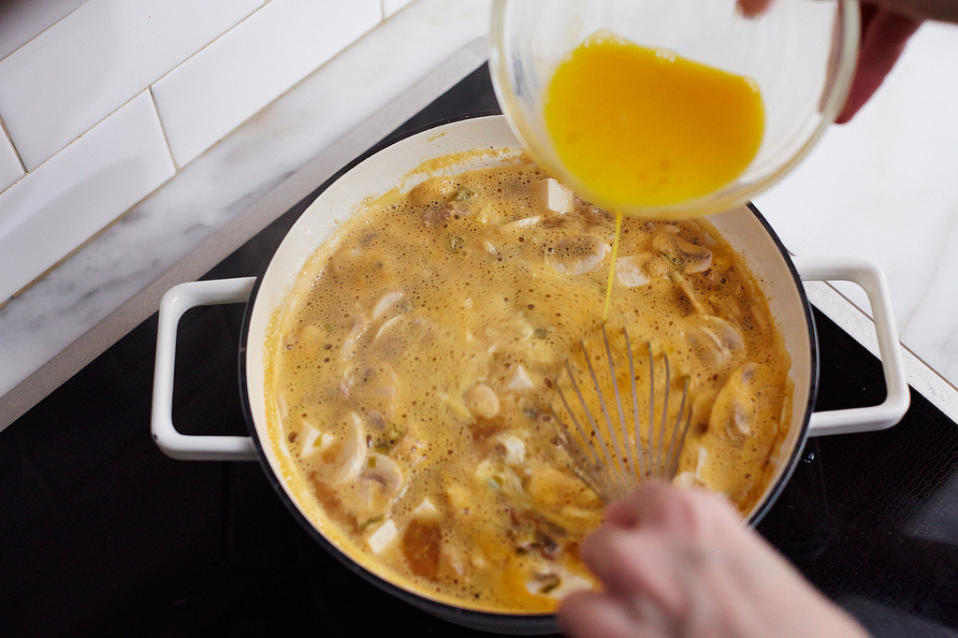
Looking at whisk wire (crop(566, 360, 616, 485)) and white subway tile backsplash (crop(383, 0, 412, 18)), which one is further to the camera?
white subway tile backsplash (crop(383, 0, 412, 18))

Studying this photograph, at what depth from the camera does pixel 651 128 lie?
82 centimetres

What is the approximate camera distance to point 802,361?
2.99 ft

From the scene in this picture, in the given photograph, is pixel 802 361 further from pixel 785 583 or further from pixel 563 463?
pixel 785 583

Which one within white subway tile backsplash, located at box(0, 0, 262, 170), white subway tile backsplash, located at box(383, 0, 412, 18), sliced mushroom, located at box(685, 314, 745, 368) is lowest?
sliced mushroom, located at box(685, 314, 745, 368)

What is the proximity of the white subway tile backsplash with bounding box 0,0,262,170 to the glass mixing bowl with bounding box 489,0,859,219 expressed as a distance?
0.44m

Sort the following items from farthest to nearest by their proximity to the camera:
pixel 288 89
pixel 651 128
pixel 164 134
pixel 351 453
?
pixel 288 89, pixel 164 134, pixel 351 453, pixel 651 128

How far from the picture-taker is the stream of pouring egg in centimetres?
81

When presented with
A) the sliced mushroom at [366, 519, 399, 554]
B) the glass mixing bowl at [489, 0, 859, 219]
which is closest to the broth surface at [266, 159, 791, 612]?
the sliced mushroom at [366, 519, 399, 554]

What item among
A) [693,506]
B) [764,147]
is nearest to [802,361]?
[764,147]

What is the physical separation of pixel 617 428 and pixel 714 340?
157 mm

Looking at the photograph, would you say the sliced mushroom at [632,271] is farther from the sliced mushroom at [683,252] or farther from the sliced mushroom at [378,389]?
the sliced mushroom at [378,389]

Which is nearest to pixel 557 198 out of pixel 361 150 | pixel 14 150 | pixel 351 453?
pixel 361 150

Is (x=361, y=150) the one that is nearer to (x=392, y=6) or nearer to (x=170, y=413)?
(x=392, y=6)

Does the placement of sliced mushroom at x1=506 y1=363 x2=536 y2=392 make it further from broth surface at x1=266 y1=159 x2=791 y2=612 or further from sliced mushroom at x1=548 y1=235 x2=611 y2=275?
sliced mushroom at x1=548 y1=235 x2=611 y2=275
